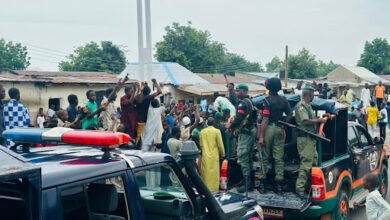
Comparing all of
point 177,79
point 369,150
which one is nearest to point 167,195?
point 369,150

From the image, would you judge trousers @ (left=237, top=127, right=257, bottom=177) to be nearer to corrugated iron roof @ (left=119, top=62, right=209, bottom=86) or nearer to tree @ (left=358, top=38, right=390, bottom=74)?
corrugated iron roof @ (left=119, top=62, right=209, bottom=86)

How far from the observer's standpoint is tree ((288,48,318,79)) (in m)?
50.5

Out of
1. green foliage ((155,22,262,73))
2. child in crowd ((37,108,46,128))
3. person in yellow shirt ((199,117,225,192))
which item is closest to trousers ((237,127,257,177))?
person in yellow shirt ((199,117,225,192))

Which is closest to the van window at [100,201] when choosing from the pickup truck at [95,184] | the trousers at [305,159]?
the pickup truck at [95,184]

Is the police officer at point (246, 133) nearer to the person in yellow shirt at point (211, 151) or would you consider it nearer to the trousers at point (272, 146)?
the trousers at point (272, 146)

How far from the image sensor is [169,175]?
3.39m

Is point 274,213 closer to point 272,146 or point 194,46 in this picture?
point 272,146

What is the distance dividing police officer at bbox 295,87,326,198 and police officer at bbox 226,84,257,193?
753 mm

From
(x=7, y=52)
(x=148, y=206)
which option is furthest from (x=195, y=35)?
(x=148, y=206)

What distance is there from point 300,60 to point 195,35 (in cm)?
1342

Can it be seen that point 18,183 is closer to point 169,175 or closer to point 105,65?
point 169,175

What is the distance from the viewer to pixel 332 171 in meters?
6.15

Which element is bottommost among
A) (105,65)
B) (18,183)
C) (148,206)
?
(148,206)

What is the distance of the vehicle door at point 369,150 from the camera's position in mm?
7684
